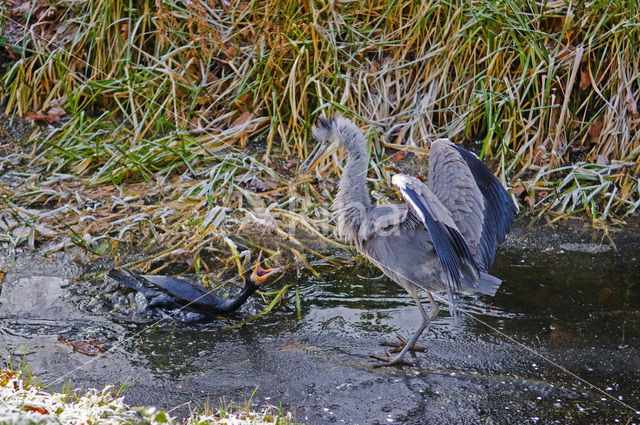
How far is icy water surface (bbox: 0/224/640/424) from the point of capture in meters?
3.15

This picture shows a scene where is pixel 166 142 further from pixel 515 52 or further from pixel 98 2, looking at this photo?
pixel 515 52

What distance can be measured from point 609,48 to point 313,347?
3.63 metres

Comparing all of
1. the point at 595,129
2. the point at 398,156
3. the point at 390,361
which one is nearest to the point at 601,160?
the point at 595,129

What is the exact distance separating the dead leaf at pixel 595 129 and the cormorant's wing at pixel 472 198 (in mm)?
1994

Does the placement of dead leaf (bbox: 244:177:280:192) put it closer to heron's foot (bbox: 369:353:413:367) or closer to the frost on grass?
heron's foot (bbox: 369:353:413:367)

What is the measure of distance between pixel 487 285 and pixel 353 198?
32.9 inches

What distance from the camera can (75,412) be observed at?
250 cm

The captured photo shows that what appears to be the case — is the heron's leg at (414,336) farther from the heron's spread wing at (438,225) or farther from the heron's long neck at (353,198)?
the heron's long neck at (353,198)

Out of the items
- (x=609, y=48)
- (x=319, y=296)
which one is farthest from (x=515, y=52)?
(x=319, y=296)

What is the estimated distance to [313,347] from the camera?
3.63 metres

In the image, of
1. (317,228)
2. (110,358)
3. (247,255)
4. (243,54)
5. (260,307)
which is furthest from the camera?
(243,54)

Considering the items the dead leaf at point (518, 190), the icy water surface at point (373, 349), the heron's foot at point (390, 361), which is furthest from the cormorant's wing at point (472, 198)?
the dead leaf at point (518, 190)

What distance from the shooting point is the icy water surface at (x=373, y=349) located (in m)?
3.15

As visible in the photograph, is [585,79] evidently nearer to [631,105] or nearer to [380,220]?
[631,105]
